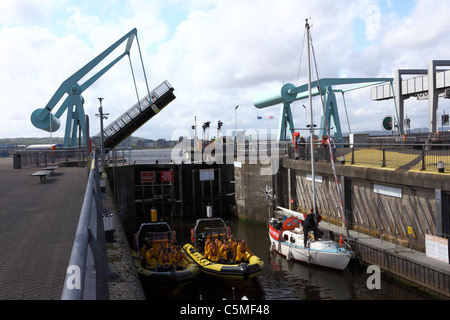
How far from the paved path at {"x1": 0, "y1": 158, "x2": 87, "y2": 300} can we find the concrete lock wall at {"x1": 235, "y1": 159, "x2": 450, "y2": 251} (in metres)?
13.1

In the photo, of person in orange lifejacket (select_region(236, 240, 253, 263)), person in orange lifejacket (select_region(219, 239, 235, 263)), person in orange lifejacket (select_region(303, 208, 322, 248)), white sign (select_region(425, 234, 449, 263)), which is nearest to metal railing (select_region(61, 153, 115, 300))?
person in orange lifejacket (select_region(219, 239, 235, 263))

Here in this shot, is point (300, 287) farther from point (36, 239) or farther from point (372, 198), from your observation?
point (36, 239)

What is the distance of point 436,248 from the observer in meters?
14.1

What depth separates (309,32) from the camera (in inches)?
869

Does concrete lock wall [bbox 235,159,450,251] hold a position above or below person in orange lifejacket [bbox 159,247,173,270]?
above

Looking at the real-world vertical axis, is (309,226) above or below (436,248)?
above

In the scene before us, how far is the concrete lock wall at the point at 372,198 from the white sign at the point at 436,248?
2.36ft

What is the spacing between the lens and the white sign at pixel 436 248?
45.0ft

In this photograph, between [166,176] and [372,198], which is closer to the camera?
[372,198]

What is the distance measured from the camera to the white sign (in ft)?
45.0

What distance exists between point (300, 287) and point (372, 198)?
5995mm

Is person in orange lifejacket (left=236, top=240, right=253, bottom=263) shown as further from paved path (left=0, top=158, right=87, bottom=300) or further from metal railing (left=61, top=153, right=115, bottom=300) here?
metal railing (left=61, top=153, right=115, bottom=300)

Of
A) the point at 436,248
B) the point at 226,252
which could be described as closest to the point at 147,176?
the point at 226,252
